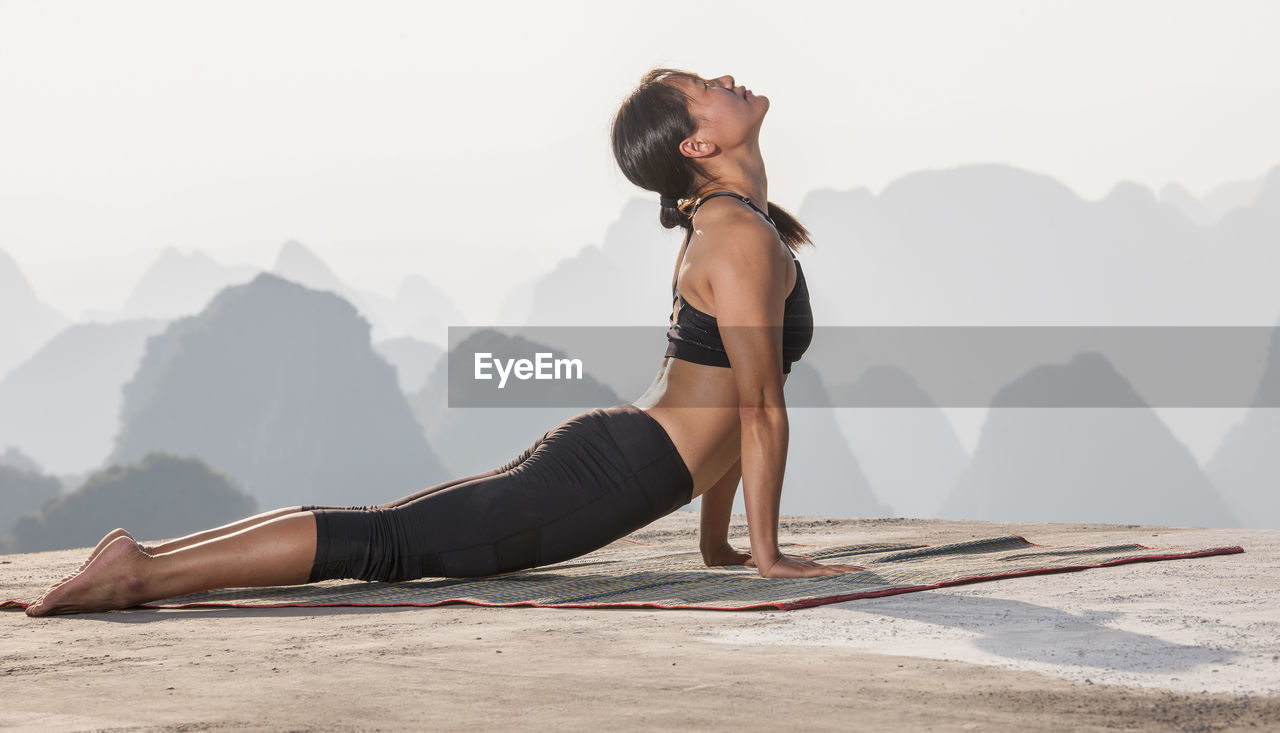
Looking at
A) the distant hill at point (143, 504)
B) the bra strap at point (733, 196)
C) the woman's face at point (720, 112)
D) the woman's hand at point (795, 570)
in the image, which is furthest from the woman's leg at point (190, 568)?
the distant hill at point (143, 504)

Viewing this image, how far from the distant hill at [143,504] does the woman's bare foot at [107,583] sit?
8290cm

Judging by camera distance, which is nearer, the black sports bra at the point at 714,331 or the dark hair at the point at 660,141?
the black sports bra at the point at 714,331

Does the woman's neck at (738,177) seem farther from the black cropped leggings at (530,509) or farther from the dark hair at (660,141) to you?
the black cropped leggings at (530,509)

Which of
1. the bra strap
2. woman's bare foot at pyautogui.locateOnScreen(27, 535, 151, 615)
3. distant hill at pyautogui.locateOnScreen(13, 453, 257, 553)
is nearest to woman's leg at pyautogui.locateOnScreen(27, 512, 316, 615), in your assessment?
woman's bare foot at pyautogui.locateOnScreen(27, 535, 151, 615)

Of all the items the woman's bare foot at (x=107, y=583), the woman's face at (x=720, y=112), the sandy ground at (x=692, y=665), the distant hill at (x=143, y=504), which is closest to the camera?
the sandy ground at (x=692, y=665)

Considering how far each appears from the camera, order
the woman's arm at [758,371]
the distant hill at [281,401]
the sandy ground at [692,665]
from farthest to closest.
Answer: the distant hill at [281,401] → the woman's arm at [758,371] → the sandy ground at [692,665]

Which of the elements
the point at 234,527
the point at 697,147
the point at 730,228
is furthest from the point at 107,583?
the point at 697,147

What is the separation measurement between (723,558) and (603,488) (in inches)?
27.1

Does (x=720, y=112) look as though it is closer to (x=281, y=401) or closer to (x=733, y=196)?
(x=733, y=196)

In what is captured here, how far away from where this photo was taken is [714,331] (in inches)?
126

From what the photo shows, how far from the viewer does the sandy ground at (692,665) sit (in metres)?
1.68

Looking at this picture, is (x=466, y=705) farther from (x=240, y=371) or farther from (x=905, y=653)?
(x=240, y=371)

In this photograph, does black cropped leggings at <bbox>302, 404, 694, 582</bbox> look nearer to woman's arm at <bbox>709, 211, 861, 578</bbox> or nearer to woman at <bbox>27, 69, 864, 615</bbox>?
woman at <bbox>27, 69, 864, 615</bbox>

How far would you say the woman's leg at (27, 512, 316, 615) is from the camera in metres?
2.96
